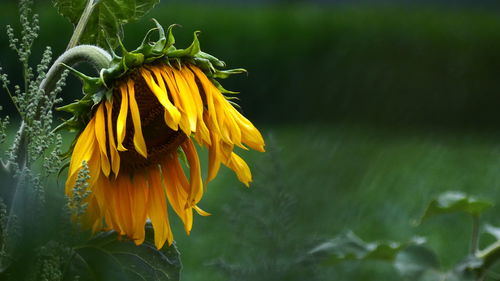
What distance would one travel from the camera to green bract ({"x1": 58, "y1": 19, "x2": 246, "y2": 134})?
3.17 feet

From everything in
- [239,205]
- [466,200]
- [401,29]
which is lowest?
[401,29]

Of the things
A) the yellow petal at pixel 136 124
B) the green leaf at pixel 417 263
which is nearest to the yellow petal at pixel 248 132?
the yellow petal at pixel 136 124

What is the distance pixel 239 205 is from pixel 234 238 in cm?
2

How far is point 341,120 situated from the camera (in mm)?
546

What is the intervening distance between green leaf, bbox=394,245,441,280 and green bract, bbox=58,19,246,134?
0.67 metres

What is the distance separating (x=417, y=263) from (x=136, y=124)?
0.81 m

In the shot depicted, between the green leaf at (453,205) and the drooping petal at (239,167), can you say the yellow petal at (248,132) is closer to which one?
the drooping petal at (239,167)

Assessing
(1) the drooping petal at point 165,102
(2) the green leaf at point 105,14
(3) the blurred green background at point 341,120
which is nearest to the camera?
(3) the blurred green background at point 341,120

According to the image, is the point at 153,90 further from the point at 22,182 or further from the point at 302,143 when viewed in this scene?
the point at 302,143

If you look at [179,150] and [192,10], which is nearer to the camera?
[179,150]

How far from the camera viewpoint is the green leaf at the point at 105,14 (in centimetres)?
115

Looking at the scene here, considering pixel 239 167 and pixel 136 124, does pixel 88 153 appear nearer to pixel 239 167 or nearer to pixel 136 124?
pixel 136 124

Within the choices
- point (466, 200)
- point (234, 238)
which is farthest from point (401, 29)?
point (234, 238)

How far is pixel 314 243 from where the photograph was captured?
1.50ft
